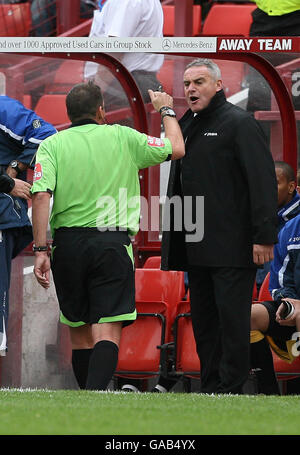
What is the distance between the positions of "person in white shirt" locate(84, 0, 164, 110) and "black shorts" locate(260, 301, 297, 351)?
190 cm

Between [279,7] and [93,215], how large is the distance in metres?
3.57

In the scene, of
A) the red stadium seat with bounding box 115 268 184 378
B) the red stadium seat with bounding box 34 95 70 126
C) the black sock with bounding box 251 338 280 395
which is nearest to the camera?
the black sock with bounding box 251 338 280 395

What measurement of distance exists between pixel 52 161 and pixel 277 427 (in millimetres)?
2329

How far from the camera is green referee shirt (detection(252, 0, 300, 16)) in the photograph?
904 cm

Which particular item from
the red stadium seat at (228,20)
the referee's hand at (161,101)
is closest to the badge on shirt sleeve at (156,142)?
the referee's hand at (161,101)

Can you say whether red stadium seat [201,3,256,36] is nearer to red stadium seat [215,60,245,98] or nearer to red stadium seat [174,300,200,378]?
red stadium seat [215,60,245,98]

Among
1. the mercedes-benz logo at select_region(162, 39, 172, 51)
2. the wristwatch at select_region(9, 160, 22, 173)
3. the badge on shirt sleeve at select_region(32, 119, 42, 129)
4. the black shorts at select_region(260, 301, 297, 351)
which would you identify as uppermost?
the mercedes-benz logo at select_region(162, 39, 172, 51)

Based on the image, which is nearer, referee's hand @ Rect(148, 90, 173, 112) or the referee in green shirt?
the referee in green shirt

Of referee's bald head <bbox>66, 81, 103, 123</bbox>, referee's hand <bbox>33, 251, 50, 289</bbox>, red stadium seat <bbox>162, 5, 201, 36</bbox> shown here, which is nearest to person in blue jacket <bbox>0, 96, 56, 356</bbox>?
referee's bald head <bbox>66, 81, 103, 123</bbox>

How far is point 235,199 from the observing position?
6312 millimetres

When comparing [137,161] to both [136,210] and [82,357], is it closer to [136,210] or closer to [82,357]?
[136,210]

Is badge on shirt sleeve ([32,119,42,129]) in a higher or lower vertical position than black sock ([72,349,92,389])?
higher

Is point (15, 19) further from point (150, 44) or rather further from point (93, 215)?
point (93, 215)

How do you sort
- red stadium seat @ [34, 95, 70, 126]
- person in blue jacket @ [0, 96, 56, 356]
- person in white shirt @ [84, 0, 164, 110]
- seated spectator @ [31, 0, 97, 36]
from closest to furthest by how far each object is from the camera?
person in blue jacket @ [0, 96, 56, 356] < person in white shirt @ [84, 0, 164, 110] < red stadium seat @ [34, 95, 70, 126] < seated spectator @ [31, 0, 97, 36]
